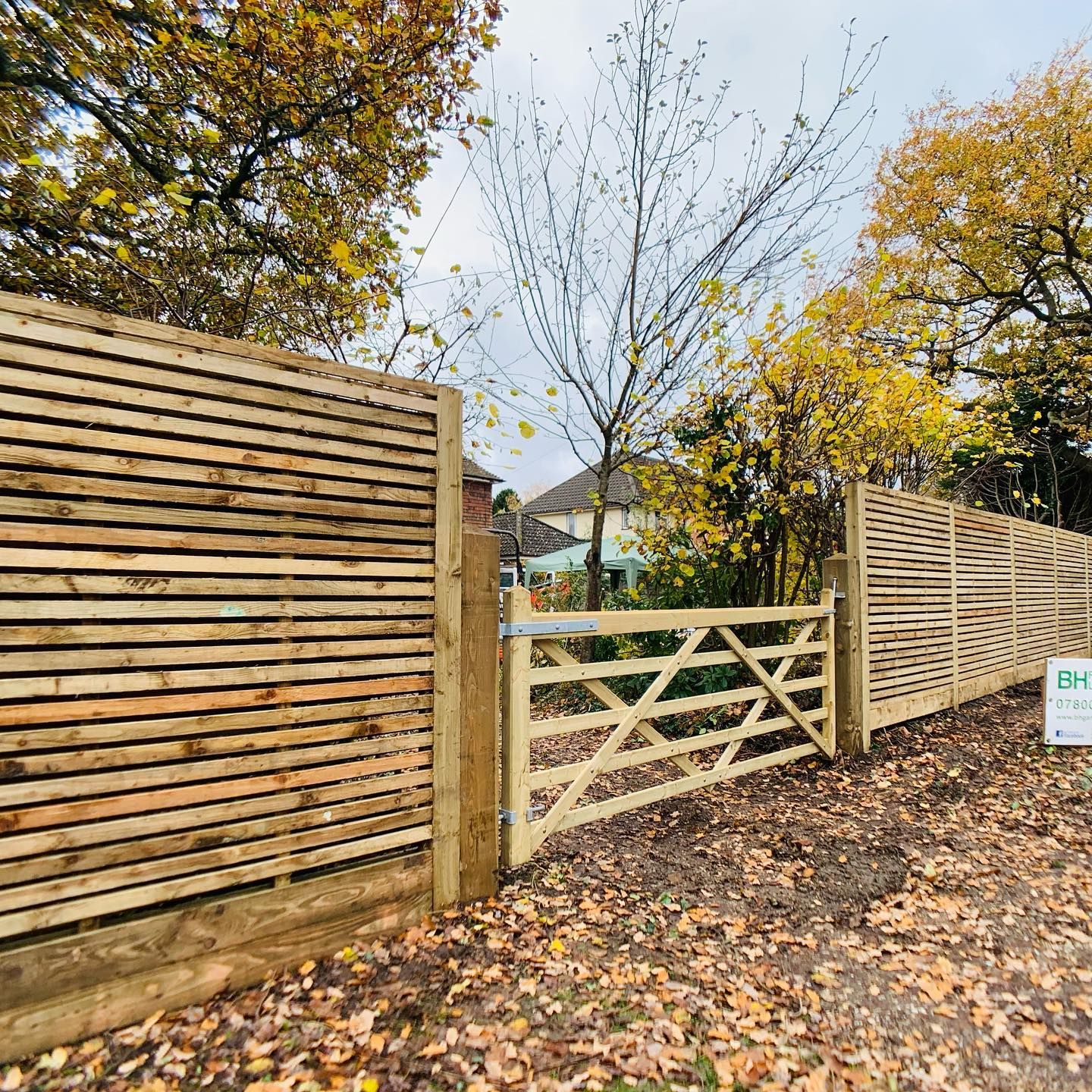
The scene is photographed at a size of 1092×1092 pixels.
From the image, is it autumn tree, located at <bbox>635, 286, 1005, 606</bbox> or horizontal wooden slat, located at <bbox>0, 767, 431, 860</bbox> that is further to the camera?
autumn tree, located at <bbox>635, 286, 1005, 606</bbox>

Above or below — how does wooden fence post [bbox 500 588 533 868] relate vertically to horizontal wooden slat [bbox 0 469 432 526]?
below

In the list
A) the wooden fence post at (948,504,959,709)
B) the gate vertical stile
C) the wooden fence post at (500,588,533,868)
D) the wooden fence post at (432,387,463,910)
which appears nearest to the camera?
the wooden fence post at (432,387,463,910)

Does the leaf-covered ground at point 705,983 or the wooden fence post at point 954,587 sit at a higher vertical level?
the wooden fence post at point 954,587

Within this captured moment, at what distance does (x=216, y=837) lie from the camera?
203cm

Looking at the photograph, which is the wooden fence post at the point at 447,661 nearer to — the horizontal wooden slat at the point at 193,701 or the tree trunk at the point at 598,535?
the horizontal wooden slat at the point at 193,701

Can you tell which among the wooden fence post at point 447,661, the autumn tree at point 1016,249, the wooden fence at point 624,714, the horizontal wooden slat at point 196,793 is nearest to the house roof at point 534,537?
the autumn tree at point 1016,249

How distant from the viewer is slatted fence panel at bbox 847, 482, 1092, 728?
515 centimetres

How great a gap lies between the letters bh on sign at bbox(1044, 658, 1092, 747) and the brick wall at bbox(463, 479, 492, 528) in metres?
10.0

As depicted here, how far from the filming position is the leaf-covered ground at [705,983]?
6.06ft

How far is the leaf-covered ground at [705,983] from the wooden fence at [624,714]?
31 centimetres

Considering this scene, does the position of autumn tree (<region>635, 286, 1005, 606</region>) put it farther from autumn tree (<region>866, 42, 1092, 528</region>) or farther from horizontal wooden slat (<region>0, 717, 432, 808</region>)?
autumn tree (<region>866, 42, 1092, 528</region>)

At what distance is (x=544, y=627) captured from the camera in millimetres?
3008

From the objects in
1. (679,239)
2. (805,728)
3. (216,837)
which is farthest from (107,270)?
(805,728)

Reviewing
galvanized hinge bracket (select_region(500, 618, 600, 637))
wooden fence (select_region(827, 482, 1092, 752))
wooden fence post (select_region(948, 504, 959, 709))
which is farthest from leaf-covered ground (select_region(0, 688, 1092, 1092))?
wooden fence post (select_region(948, 504, 959, 709))
